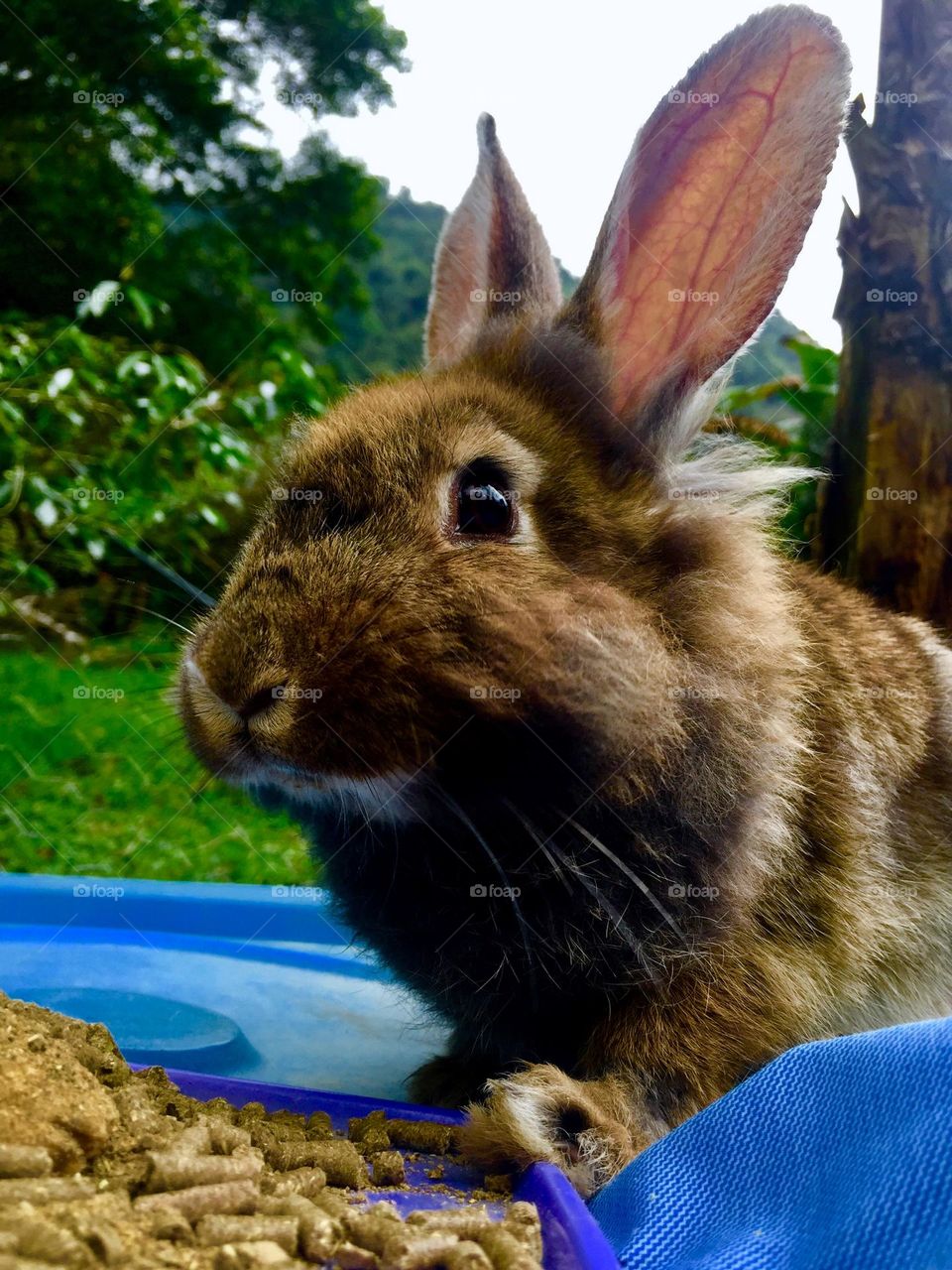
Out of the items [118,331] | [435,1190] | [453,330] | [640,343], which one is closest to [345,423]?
[640,343]

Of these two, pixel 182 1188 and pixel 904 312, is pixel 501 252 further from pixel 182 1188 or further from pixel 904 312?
pixel 182 1188

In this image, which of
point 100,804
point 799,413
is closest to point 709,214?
point 799,413

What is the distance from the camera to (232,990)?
2.37 metres

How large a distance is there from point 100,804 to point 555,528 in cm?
292

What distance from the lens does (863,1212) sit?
1188mm

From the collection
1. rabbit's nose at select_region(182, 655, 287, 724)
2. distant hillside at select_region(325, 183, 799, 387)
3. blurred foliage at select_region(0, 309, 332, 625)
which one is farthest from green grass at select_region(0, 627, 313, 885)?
rabbit's nose at select_region(182, 655, 287, 724)

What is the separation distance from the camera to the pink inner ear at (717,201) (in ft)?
5.26

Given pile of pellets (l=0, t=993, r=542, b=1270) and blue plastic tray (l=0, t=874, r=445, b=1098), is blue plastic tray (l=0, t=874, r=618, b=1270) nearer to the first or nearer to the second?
blue plastic tray (l=0, t=874, r=445, b=1098)

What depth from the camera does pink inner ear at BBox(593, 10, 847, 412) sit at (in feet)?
5.26

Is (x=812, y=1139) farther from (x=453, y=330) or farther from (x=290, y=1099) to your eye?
(x=453, y=330)

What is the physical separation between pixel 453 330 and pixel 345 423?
27.7 inches

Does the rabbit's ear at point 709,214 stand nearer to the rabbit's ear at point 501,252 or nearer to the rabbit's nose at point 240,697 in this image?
the rabbit's ear at point 501,252

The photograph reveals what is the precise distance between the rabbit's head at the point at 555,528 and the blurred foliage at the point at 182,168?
3.16m

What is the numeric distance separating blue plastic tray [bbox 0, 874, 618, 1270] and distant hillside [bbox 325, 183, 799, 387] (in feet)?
3.94
